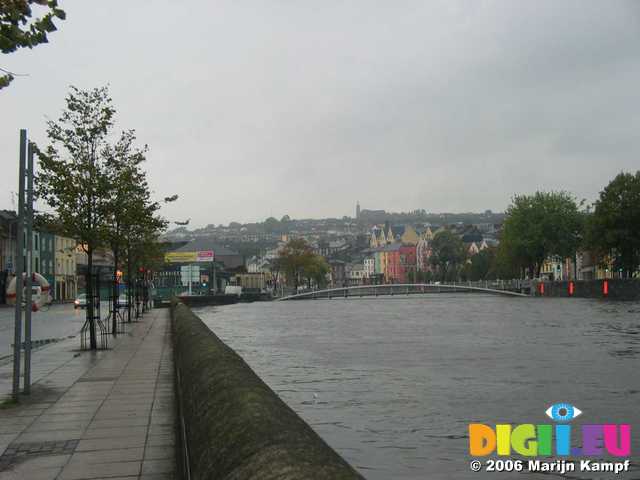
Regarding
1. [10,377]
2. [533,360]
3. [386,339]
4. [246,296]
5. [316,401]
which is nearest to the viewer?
[10,377]

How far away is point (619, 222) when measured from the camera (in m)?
95.2

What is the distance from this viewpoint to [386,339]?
39094mm

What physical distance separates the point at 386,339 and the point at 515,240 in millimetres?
89427

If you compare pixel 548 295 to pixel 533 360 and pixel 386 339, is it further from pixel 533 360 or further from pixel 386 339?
pixel 533 360

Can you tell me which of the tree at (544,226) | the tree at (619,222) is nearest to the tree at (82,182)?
the tree at (619,222)

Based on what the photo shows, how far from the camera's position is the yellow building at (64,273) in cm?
11794

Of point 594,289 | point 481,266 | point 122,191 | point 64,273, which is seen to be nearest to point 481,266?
point 481,266

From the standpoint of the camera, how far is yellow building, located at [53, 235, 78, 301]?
118 m

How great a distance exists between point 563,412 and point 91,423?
9.68m

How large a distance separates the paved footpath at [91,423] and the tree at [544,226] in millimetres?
109274

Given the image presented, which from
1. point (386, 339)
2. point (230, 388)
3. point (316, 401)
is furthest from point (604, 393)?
point (386, 339)

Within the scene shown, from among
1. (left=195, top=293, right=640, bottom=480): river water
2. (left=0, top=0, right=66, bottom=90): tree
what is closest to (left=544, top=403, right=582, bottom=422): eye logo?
(left=195, top=293, right=640, bottom=480): river water

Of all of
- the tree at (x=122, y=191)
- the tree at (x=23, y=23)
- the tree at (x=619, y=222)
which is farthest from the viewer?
the tree at (x=619, y=222)

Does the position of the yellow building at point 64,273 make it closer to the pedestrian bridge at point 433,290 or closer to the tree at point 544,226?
the pedestrian bridge at point 433,290
